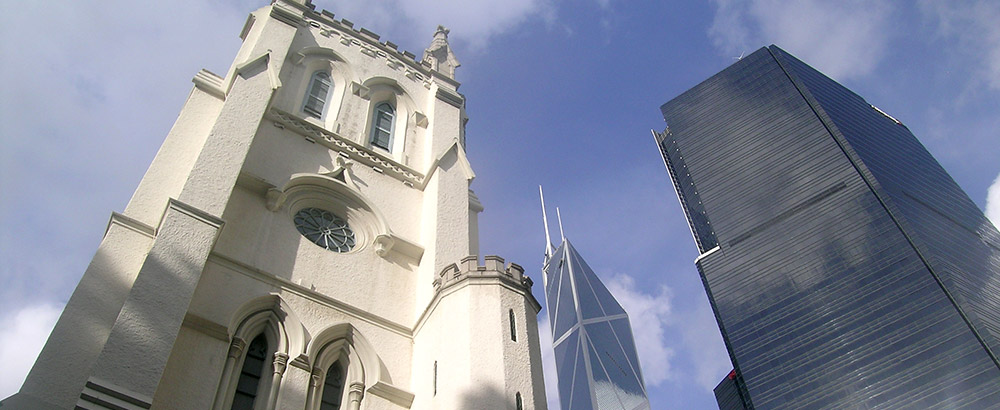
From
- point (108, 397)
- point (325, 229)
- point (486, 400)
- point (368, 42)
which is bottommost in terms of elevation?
point (108, 397)

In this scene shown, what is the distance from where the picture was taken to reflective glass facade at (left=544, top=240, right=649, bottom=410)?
328 ft

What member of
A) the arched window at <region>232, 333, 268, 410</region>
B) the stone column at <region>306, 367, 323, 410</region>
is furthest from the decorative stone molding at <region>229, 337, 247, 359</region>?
the stone column at <region>306, 367, 323, 410</region>

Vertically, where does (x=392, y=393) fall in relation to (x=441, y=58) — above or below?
below

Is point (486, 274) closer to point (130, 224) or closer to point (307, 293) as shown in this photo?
point (307, 293)

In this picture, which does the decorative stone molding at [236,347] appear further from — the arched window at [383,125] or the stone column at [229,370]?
the arched window at [383,125]

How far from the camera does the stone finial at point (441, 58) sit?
25.0 meters

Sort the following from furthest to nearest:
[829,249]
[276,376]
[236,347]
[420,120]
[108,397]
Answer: [829,249]
[420,120]
[236,347]
[276,376]
[108,397]

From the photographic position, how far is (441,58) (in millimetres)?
25562

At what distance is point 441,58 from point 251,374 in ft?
49.8

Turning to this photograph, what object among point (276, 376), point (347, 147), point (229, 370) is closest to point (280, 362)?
point (276, 376)

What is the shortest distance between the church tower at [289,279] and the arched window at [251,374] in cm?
3

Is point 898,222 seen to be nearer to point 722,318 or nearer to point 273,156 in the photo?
point 722,318

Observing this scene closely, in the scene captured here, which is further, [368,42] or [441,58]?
[441,58]

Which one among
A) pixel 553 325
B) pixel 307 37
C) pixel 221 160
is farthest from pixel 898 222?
pixel 221 160
